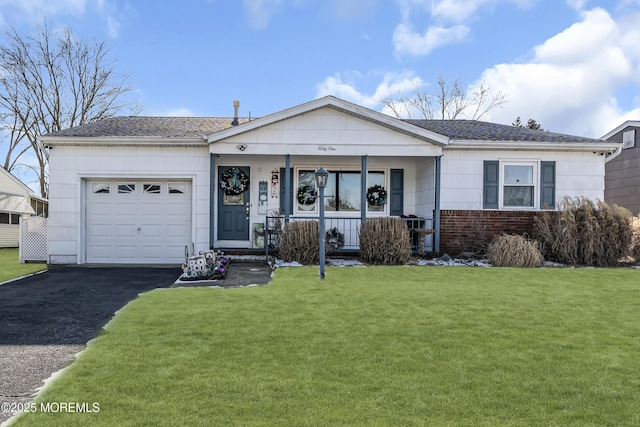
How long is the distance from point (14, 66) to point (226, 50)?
16762 millimetres

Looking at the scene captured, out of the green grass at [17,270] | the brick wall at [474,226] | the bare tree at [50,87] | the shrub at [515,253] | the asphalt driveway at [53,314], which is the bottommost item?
the green grass at [17,270]

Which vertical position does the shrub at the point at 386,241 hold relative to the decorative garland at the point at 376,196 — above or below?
below

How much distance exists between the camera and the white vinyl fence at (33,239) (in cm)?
1171

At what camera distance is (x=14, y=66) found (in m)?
25.8

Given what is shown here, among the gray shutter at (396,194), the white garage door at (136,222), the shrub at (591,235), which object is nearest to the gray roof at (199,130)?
the white garage door at (136,222)

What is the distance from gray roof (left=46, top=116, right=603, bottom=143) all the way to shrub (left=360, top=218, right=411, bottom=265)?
10.3 ft

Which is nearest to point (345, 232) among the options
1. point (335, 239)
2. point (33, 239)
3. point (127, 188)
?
point (335, 239)

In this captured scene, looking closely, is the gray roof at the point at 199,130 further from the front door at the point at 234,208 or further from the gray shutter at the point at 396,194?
the gray shutter at the point at 396,194

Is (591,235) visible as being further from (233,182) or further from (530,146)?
(233,182)

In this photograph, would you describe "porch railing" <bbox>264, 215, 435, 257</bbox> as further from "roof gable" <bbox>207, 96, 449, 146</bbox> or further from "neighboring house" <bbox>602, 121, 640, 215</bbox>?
"neighboring house" <bbox>602, 121, 640, 215</bbox>

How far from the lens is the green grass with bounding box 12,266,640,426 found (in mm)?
2855

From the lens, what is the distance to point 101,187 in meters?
11.7

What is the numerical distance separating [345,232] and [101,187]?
6.50m

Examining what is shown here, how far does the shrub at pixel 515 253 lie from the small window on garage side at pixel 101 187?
31.8 feet
